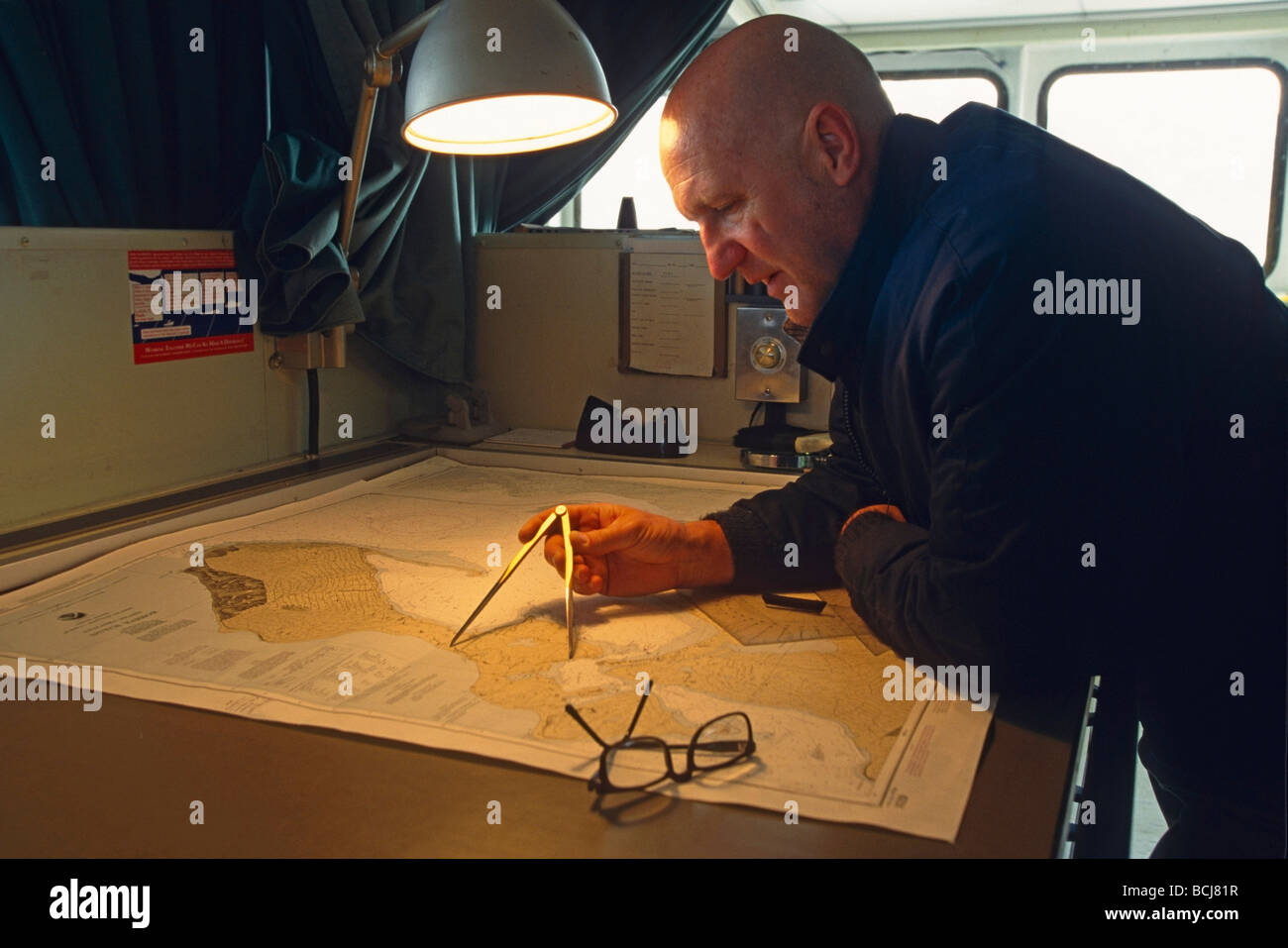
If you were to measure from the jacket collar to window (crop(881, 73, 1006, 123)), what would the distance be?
2173 millimetres

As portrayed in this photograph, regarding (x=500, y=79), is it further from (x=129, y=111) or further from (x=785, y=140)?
(x=129, y=111)

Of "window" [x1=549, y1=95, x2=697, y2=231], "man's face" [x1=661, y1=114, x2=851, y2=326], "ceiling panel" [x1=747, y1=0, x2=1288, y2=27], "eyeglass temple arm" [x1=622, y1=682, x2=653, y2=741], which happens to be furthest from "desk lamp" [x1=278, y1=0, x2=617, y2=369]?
"window" [x1=549, y1=95, x2=697, y2=231]

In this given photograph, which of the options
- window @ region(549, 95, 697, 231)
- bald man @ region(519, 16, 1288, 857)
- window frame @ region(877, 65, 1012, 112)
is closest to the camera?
bald man @ region(519, 16, 1288, 857)

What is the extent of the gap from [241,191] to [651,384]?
822mm

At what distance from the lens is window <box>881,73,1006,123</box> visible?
2971mm

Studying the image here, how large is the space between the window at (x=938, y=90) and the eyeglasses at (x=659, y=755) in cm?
263

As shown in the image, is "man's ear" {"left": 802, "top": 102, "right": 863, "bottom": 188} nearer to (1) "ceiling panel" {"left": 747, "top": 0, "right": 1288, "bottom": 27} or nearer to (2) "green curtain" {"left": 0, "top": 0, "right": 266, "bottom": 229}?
(2) "green curtain" {"left": 0, "top": 0, "right": 266, "bottom": 229}

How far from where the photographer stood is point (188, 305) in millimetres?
1527

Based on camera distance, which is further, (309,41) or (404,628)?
(309,41)

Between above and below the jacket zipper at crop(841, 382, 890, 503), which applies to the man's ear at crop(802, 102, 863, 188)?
above

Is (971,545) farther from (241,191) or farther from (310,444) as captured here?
(241,191)

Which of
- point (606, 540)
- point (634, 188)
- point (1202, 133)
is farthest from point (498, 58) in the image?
point (1202, 133)
